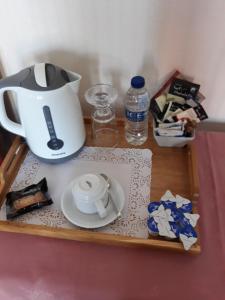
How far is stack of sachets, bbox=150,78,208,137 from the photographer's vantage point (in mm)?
833

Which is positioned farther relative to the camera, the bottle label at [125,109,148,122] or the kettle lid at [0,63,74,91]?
the bottle label at [125,109,148,122]

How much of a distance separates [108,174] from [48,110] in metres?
0.24

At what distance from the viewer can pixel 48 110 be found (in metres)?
0.74

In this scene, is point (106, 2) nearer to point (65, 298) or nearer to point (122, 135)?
point (122, 135)

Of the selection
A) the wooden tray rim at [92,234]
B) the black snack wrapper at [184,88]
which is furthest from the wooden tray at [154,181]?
the black snack wrapper at [184,88]

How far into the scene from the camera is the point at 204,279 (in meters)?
0.62

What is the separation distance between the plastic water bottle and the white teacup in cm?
24

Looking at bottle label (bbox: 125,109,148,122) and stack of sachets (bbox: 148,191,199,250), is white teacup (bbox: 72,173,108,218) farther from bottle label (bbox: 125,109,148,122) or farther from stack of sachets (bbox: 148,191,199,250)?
bottle label (bbox: 125,109,148,122)

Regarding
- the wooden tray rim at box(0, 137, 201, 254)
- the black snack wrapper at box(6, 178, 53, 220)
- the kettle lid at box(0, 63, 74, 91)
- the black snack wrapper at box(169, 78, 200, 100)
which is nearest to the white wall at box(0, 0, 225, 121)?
the black snack wrapper at box(169, 78, 200, 100)

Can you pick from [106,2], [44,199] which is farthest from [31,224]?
[106,2]

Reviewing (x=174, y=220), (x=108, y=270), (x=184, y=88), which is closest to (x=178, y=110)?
(x=184, y=88)

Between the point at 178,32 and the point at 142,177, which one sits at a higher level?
the point at 178,32

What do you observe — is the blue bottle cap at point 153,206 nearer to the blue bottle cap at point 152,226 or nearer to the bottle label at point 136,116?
the blue bottle cap at point 152,226

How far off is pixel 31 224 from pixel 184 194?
398 mm
